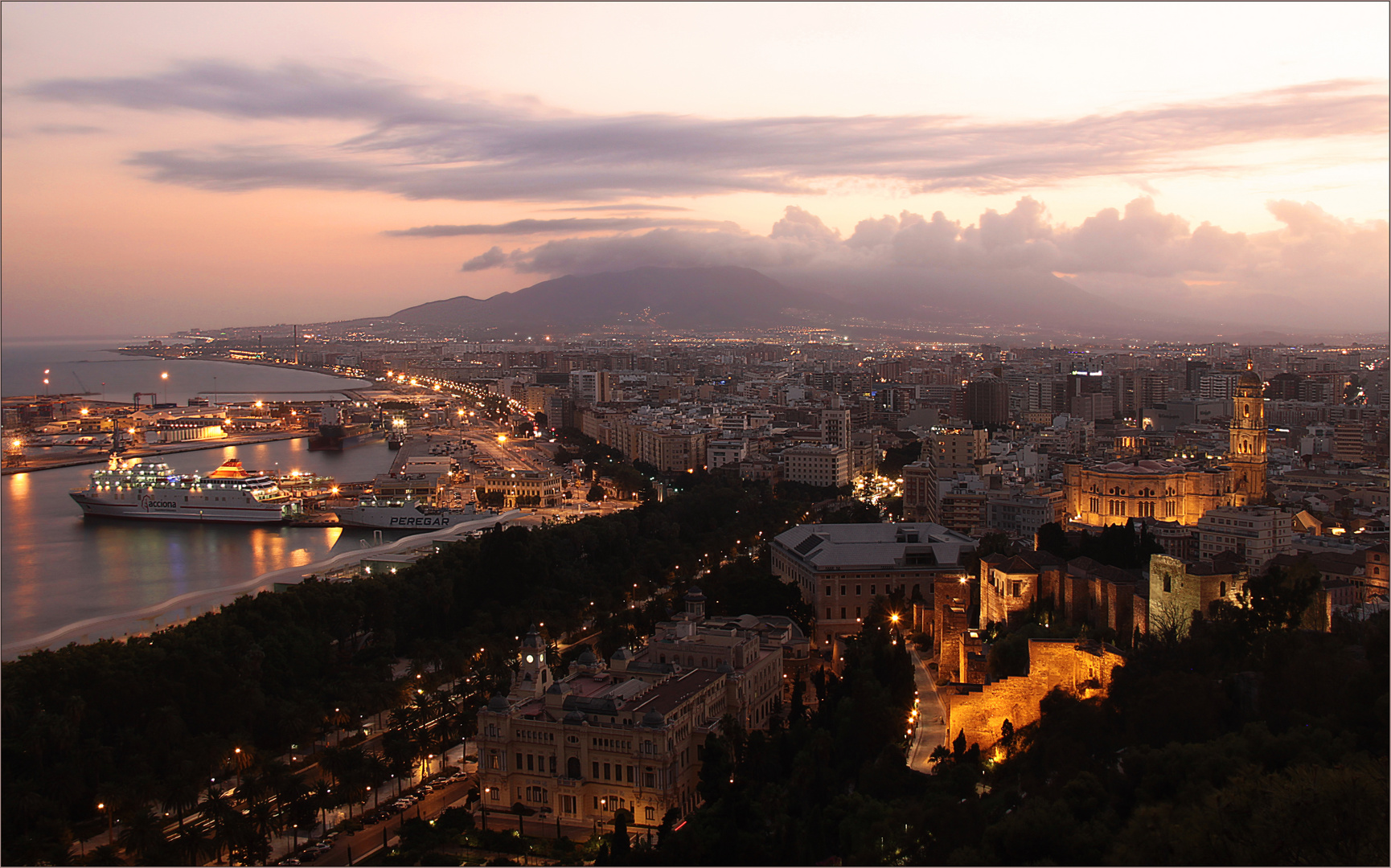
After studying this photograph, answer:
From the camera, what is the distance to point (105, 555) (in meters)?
16.5

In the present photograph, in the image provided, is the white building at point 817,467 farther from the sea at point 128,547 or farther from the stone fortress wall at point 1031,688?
the stone fortress wall at point 1031,688

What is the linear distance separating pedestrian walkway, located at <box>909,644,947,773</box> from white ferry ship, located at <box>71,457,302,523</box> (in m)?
14.2

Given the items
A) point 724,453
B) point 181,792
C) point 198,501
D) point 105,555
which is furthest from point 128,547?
point 181,792

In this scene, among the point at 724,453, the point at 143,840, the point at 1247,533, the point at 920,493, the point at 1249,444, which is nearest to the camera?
the point at 143,840

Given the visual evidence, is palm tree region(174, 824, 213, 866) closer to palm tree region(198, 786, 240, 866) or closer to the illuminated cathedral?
palm tree region(198, 786, 240, 866)

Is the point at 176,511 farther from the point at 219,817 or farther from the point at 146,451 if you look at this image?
the point at 219,817

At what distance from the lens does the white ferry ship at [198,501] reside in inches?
798

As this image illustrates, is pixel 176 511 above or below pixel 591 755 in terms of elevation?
above

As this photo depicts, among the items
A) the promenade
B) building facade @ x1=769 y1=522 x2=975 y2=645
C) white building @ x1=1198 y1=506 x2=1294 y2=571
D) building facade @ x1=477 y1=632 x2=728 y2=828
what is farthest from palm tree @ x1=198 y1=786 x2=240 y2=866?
the promenade

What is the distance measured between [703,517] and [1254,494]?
661 centimetres

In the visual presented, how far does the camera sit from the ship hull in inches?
795

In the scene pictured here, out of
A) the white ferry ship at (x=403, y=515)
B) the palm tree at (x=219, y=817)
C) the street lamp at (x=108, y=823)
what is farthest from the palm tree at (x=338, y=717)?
the white ferry ship at (x=403, y=515)

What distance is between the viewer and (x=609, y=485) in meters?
20.8

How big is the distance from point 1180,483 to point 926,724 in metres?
7.75
